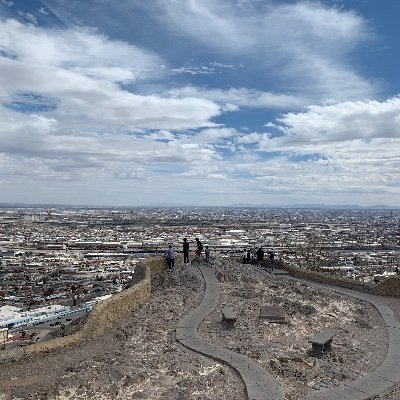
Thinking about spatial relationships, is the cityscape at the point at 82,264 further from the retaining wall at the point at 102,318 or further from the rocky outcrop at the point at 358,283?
the retaining wall at the point at 102,318

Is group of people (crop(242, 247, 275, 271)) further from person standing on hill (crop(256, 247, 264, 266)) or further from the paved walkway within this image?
the paved walkway

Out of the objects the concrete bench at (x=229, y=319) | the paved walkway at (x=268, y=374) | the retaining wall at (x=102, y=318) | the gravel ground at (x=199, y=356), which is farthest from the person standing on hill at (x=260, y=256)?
the concrete bench at (x=229, y=319)

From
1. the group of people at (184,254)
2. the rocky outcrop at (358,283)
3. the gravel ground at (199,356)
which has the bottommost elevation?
the gravel ground at (199,356)

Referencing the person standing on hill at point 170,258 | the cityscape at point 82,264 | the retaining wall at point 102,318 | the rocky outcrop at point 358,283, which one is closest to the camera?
the retaining wall at point 102,318

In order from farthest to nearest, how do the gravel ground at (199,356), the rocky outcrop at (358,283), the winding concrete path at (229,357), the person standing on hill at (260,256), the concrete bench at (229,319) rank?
the person standing on hill at (260,256) < the rocky outcrop at (358,283) < the concrete bench at (229,319) < the gravel ground at (199,356) < the winding concrete path at (229,357)

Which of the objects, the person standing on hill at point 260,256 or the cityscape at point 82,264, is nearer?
the person standing on hill at point 260,256

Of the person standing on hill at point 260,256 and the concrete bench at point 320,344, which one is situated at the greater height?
the person standing on hill at point 260,256

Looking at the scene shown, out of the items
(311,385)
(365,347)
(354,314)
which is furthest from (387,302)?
(311,385)
